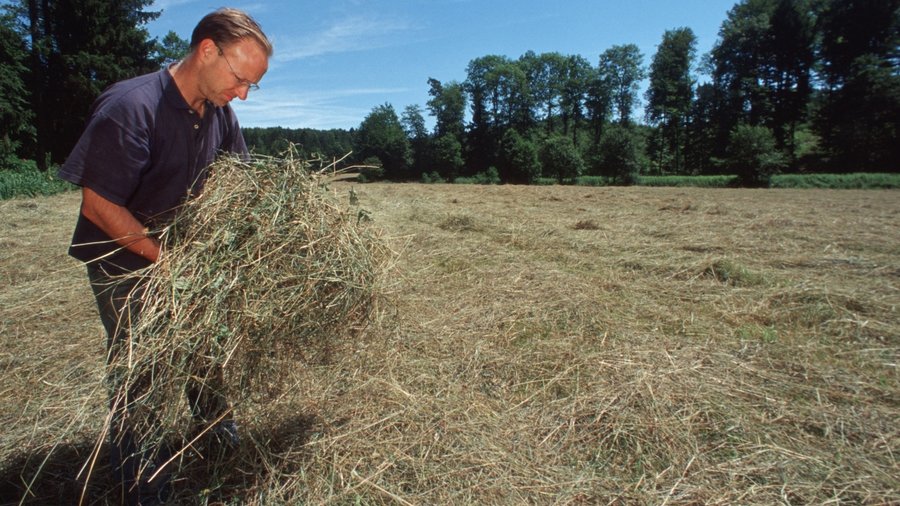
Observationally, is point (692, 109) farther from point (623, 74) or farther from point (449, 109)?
point (449, 109)

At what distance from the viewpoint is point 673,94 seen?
58969mm

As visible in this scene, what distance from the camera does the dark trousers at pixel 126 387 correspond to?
5.60 feet

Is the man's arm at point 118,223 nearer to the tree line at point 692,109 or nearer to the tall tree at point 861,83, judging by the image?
the tree line at point 692,109

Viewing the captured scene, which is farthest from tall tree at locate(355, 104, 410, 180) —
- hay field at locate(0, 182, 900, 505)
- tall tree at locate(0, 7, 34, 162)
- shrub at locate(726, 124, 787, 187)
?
hay field at locate(0, 182, 900, 505)

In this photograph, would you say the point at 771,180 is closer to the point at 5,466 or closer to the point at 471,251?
the point at 471,251

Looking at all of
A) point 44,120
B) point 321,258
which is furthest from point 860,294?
point 44,120

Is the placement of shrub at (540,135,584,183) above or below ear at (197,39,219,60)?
above

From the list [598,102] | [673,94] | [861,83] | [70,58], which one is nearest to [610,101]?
[598,102]

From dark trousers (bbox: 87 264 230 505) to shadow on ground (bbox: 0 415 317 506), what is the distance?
17 centimetres

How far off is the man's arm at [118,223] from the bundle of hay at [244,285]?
0.09 m

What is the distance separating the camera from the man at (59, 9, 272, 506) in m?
1.60

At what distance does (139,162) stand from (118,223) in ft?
0.78

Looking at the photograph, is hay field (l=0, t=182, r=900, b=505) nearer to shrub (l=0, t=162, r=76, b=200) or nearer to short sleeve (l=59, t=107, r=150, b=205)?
short sleeve (l=59, t=107, r=150, b=205)

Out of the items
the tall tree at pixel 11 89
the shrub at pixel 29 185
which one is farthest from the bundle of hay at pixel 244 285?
the tall tree at pixel 11 89
